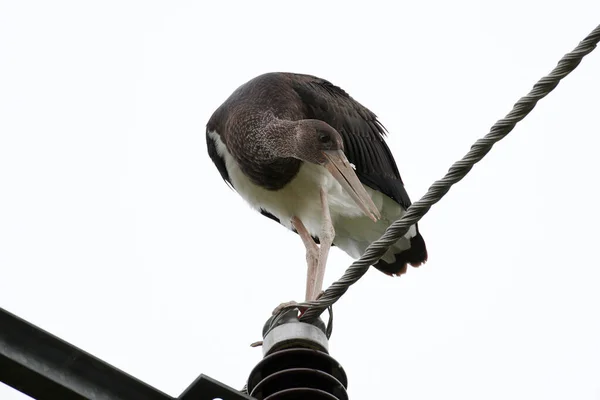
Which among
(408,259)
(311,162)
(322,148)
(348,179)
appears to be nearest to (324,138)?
(322,148)

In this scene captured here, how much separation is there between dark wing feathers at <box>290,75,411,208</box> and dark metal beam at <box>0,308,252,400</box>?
548 cm

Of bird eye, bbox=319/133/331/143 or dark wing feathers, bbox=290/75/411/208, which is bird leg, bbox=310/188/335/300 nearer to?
bird eye, bbox=319/133/331/143

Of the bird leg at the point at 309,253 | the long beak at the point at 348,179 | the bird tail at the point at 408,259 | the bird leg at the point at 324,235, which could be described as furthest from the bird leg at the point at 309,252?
the bird tail at the point at 408,259

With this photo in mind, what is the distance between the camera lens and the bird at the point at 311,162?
7.54 meters

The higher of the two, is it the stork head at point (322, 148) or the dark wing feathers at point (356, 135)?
the dark wing feathers at point (356, 135)

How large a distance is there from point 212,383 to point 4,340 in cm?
60

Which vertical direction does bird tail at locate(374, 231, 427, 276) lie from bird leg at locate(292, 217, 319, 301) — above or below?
above

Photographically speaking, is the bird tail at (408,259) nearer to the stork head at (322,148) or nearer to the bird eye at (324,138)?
the stork head at (322,148)

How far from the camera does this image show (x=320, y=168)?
7.61 metres

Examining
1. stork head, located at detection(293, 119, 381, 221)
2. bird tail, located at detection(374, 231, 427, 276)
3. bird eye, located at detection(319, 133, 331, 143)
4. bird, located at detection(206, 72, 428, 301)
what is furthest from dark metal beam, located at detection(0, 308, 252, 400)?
bird tail, located at detection(374, 231, 427, 276)

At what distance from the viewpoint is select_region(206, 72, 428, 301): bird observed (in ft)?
24.7

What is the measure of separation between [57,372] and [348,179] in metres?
4.53

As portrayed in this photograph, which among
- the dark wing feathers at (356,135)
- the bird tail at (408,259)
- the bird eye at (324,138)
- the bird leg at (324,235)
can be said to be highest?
the dark wing feathers at (356,135)

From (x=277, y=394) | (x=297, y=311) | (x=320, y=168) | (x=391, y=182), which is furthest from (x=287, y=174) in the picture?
(x=277, y=394)
